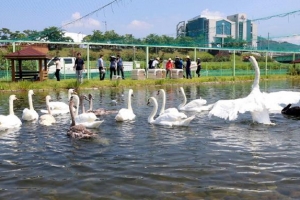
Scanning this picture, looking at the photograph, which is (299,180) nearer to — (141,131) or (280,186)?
(280,186)

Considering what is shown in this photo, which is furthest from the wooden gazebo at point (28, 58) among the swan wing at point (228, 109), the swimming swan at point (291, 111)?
the swan wing at point (228, 109)

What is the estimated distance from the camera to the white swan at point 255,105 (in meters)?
9.77

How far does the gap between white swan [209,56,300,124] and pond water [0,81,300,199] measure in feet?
1.15

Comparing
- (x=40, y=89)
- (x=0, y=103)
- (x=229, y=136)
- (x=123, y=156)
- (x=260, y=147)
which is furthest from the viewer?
(x=40, y=89)

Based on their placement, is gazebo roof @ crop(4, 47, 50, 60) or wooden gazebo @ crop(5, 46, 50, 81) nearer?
gazebo roof @ crop(4, 47, 50, 60)

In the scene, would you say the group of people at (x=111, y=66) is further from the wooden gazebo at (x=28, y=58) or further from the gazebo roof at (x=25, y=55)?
the gazebo roof at (x=25, y=55)

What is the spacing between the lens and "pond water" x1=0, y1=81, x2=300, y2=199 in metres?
5.66

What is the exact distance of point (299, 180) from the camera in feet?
19.6

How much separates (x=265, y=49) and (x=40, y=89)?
101ft

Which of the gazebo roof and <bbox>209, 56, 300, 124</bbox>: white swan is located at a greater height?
the gazebo roof

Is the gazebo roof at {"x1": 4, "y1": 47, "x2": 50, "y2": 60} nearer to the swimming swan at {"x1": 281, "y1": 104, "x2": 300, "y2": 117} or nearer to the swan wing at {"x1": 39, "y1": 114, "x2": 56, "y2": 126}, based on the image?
the swan wing at {"x1": 39, "y1": 114, "x2": 56, "y2": 126}

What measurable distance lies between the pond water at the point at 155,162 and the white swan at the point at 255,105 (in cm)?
35

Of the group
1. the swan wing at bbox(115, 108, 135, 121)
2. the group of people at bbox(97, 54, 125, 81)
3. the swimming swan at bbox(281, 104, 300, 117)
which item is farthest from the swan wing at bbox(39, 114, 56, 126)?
the group of people at bbox(97, 54, 125, 81)

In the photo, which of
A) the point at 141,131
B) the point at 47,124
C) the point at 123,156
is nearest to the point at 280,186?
the point at 123,156
